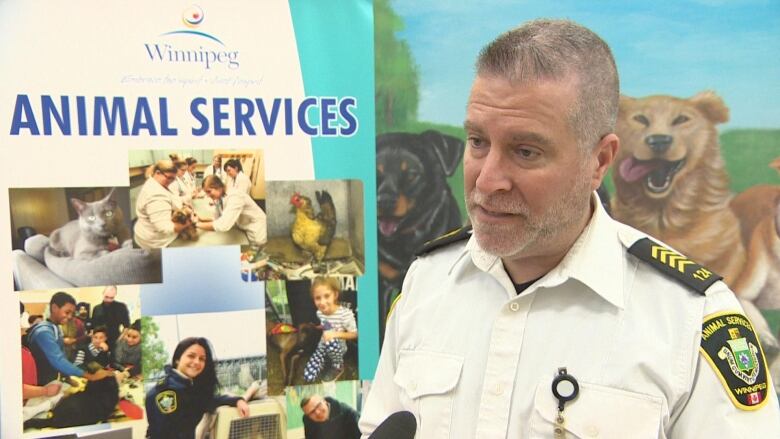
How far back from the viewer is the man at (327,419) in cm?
183

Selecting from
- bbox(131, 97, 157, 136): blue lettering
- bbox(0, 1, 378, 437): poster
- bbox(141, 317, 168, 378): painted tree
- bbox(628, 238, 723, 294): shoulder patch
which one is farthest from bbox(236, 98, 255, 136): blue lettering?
bbox(628, 238, 723, 294): shoulder patch

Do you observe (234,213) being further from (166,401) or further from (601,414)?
(601,414)

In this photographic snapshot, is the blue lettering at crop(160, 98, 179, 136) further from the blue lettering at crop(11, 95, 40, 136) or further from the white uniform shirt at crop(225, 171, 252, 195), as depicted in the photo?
the blue lettering at crop(11, 95, 40, 136)

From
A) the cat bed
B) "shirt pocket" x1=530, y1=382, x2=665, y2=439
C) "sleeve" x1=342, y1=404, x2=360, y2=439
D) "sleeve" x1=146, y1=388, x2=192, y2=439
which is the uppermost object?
the cat bed

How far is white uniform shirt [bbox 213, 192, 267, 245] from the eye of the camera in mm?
1735

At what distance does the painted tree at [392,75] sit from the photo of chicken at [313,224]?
0.26m

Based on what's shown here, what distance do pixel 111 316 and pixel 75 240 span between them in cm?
21

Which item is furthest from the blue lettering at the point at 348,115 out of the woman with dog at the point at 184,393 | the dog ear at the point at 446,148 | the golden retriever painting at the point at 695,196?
the golden retriever painting at the point at 695,196

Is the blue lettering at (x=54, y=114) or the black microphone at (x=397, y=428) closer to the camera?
the black microphone at (x=397, y=428)

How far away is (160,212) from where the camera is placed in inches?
67.0

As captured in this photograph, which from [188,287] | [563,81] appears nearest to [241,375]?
[188,287]

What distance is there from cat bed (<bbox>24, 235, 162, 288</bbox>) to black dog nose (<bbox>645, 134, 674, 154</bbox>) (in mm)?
1419

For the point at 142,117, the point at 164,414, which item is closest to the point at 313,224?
the point at 142,117

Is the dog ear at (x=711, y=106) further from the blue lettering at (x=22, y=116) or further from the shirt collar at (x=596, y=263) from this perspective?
the blue lettering at (x=22, y=116)
